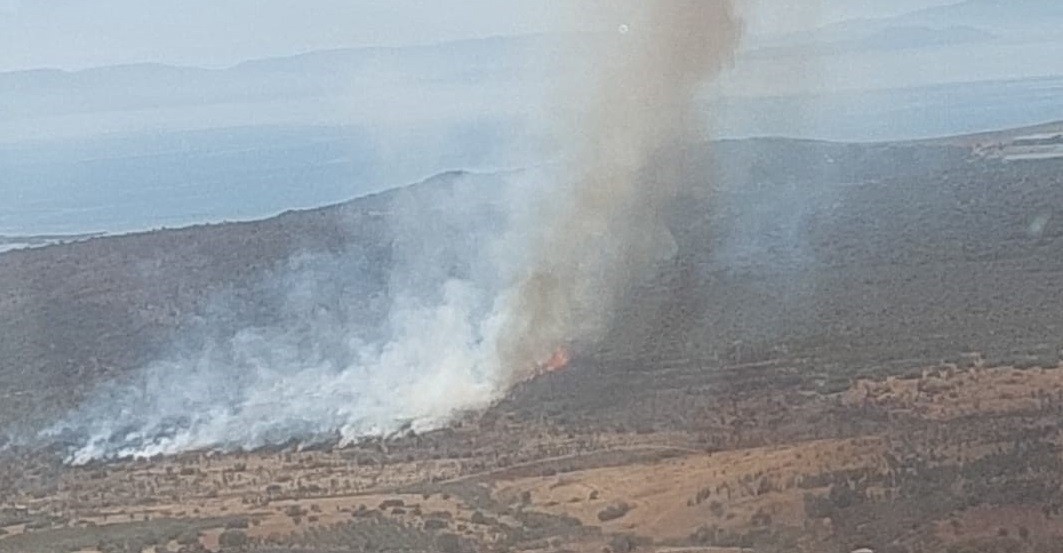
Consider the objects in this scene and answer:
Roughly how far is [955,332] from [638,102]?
4937mm

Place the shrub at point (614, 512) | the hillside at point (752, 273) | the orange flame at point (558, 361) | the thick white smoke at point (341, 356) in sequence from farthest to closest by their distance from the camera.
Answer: the hillside at point (752, 273) → the orange flame at point (558, 361) → the thick white smoke at point (341, 356) → the shrub at point (614, 512)

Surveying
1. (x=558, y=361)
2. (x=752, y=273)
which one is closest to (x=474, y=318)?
(x=558, y=361)

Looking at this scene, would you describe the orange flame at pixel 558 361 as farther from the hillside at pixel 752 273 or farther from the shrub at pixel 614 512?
the shrub at pixel 614 512

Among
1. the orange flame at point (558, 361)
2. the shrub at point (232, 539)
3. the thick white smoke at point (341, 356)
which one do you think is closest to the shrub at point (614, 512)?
the shrub at point (232, 539)

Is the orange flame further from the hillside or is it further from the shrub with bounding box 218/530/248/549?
the shrub with bounding box 218/530/248/549

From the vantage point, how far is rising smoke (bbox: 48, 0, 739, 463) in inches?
725

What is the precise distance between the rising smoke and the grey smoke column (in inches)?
0.8

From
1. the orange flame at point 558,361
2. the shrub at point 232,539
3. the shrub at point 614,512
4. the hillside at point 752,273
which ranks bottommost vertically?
the shrub at point 614,512

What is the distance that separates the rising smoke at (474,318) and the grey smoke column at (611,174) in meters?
0.02

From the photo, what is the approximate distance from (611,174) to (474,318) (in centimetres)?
268

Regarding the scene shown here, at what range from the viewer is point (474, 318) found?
802 inches

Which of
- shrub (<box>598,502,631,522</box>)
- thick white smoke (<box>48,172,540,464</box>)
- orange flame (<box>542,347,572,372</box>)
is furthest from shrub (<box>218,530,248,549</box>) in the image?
orange flame (<box>542,347,572,372</box>)

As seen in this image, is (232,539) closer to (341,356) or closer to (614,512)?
(614,512)

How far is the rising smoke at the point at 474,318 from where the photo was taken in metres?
18.4
